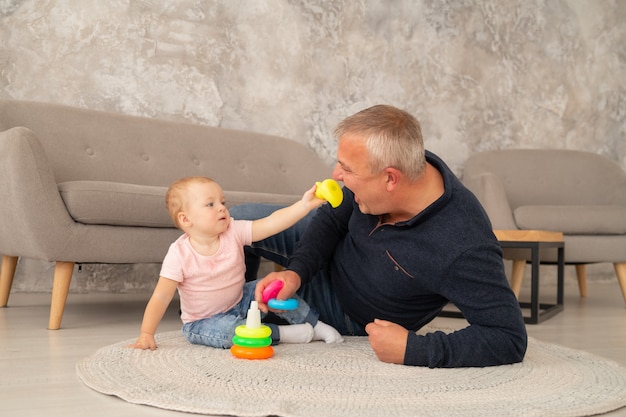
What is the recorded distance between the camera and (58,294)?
2.29m

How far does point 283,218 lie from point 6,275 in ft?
5.23

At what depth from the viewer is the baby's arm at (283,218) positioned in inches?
75.9

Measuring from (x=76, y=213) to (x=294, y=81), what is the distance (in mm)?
2132

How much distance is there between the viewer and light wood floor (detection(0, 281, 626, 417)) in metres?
1.31

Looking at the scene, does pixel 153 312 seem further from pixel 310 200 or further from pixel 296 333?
pixel 310 200

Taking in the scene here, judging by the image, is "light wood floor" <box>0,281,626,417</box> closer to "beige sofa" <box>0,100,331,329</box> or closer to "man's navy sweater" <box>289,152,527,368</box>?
"beige sofa" <box>0,100,331,329</box>


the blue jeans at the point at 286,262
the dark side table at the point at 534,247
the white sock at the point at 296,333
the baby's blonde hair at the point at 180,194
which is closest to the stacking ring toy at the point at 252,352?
the white sock at the point at 296,333

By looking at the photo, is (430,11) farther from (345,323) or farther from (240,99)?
(345,323)

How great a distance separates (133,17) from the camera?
3639 millimetres

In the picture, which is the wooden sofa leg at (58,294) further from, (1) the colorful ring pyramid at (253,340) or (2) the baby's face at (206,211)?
(1) the colorful ring pyramid at (253,340)

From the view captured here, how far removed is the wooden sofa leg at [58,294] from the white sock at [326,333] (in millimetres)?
916

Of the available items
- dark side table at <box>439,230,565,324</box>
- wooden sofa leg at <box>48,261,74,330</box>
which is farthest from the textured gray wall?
dark side table at <box>439,230,565,324</box>

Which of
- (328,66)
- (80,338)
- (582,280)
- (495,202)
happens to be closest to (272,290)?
(80,338)

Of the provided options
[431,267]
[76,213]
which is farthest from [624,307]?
[76,213]
